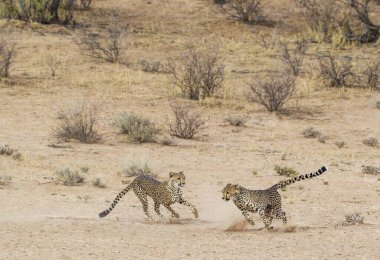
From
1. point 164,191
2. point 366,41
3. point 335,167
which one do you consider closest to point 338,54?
point 366,41

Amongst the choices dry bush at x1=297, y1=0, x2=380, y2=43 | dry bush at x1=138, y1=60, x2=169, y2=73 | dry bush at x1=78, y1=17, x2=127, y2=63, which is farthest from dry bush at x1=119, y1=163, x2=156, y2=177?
dry bush at x1=297, y1=0, x2=380, y2=43

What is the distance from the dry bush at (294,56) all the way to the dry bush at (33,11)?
757 centimetres

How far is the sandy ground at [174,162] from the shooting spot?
1163 centimetres

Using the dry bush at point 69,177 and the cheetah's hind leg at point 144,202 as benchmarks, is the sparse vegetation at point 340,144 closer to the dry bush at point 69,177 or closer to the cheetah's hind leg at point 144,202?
the dry bush at point 69,177

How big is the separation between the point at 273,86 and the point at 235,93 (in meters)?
2.13

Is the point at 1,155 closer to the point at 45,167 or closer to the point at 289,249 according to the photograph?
the point at 45,167

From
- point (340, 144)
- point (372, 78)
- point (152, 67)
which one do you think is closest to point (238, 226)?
point (340, 144)

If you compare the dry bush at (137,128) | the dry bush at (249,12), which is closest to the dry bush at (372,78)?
the dry bush at (137,128)

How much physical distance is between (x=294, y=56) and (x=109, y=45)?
17.5 ft

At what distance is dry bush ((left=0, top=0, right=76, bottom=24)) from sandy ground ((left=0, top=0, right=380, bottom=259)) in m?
1.00

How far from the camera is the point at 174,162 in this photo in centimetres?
1845

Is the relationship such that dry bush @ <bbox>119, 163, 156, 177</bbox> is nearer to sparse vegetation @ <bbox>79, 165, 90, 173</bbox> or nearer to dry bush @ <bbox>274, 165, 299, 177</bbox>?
sparse vegetation @ <bbox>79, 165, 90, 173</bbox>

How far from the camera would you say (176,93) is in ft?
83.6

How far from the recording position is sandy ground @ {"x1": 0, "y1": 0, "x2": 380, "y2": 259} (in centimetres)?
1163
